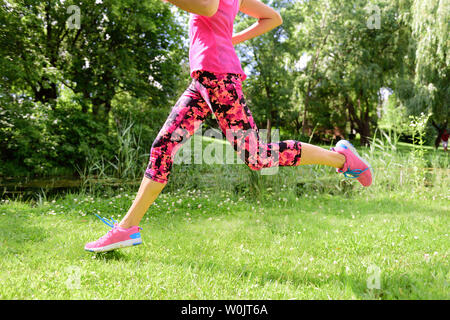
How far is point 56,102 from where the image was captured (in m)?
9.27

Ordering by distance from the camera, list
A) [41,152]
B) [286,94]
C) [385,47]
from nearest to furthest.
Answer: [41,152] → [385,47] → [286,94]

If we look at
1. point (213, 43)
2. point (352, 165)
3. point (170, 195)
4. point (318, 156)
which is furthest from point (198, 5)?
point (170, 195)

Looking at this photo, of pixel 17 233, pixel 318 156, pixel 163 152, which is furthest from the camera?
pixel 17 233

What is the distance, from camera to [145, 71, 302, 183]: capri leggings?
1.85 m

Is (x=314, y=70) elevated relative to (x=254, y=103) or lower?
elevated

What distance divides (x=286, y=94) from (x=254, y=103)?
2405 mm

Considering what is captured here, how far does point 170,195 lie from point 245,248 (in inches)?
96.9

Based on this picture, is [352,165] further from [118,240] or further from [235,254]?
[118,240]

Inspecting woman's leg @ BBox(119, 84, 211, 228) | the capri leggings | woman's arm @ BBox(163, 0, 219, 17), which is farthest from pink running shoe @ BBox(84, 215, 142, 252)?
woman's arm @ BBox(163, 0, 219, 17)

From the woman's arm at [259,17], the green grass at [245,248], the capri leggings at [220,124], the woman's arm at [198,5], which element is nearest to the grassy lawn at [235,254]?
the green grass at [245,248]

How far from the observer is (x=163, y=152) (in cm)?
192

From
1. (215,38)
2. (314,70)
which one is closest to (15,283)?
(215,38)

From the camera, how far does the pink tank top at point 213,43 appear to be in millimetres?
1820

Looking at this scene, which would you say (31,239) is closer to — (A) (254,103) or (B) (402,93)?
(B) (402,93)
